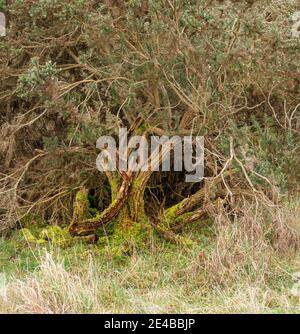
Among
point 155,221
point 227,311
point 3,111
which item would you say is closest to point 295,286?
point 227,311

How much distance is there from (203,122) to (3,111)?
3105 millimetres

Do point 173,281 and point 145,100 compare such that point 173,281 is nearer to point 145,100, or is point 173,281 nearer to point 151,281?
point 151,281

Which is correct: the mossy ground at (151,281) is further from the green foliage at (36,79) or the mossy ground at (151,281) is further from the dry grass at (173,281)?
the green foliage at (36,79)

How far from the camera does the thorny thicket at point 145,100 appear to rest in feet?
22.5

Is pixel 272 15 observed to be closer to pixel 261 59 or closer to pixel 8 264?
pixel 261 59

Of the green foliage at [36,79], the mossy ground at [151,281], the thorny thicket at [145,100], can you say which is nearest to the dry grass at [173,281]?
the mossy ground at [151,281]

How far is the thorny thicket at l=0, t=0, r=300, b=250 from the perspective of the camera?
22.5ft

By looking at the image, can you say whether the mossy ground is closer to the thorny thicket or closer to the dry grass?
the dry grass

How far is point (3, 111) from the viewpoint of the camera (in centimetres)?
895

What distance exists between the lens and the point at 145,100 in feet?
25.9

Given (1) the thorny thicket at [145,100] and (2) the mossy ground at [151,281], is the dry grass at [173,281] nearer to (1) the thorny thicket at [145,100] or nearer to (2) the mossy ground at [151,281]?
(2) the mossy ground at [151,281]

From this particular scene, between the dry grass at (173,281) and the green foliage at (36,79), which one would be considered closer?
the dry grass at (173,281)

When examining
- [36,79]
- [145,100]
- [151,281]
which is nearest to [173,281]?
[151,281]

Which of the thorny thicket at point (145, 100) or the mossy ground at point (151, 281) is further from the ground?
the thorny thicket at point (145, 100)
